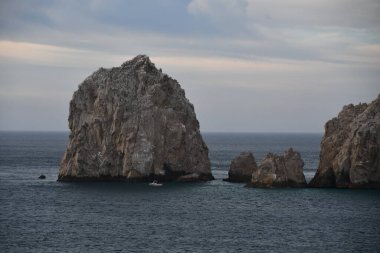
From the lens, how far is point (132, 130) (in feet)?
424

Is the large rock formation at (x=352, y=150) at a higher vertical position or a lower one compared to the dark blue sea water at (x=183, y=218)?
higher

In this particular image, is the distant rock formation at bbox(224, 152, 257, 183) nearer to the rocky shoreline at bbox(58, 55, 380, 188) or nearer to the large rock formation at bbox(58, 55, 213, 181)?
the rocky shoreline at bbox(58, 55, 380, 188)

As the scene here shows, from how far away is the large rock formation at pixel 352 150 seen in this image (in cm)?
→ 11631

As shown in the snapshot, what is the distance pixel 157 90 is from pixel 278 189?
28275 millimetres

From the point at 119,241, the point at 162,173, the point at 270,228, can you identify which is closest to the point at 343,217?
the point at 270,228

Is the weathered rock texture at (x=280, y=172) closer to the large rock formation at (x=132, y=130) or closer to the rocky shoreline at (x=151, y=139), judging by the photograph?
the rocky shoreline at (x=151, y=139)

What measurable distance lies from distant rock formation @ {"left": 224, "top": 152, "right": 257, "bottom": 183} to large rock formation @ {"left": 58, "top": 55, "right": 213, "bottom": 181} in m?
4.87

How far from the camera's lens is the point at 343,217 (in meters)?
95.9

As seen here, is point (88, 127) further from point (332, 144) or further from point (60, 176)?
point (332, 144)

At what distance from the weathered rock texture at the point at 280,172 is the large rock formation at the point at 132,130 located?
1501 centimetres

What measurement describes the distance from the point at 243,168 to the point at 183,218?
139 feet

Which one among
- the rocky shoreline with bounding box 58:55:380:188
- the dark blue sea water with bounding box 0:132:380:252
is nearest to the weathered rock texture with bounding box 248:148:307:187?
the rocky shoreline with bounding box 58:55:380:188

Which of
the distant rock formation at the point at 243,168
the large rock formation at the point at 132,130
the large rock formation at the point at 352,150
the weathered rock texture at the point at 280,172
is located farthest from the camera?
the distant rock formation at the point at 243,168

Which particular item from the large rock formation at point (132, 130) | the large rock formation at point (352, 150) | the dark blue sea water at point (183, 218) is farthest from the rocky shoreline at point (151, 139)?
the dark blue sea water at point (183, 218)
